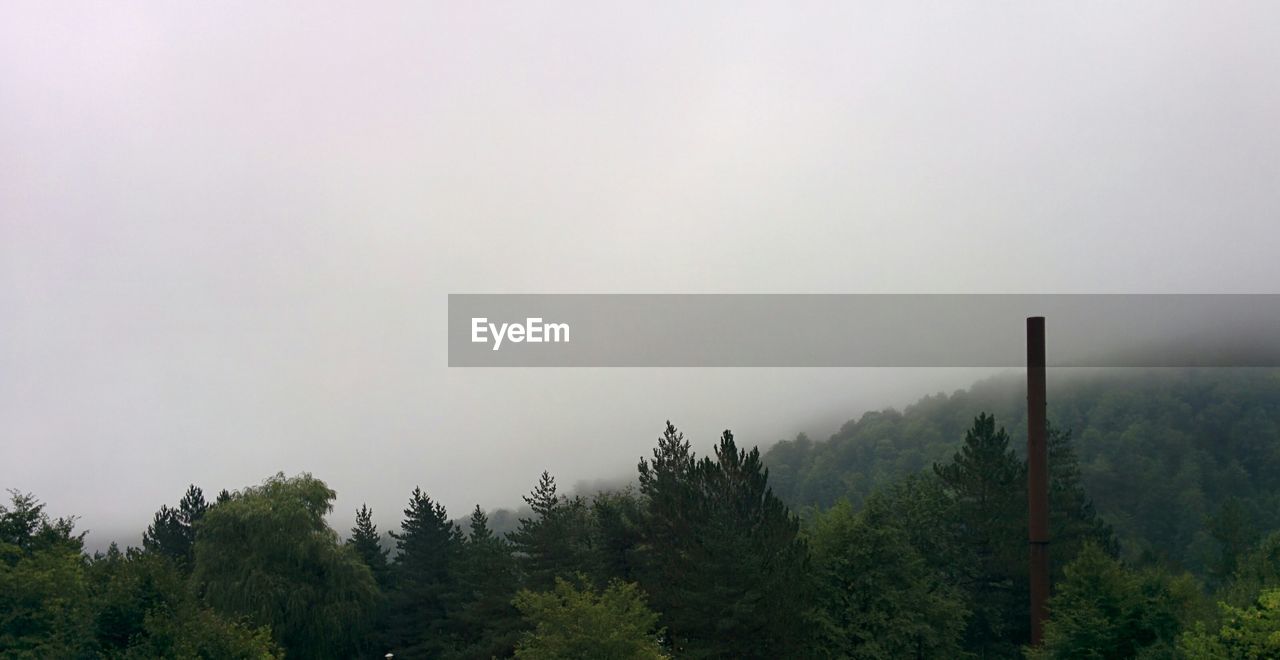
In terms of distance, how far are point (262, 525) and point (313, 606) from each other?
6485 millimetres

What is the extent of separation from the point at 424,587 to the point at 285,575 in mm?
10136

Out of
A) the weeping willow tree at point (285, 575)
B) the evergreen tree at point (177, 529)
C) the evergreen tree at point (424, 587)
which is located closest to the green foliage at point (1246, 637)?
the evergreen tree at point (424, 587)

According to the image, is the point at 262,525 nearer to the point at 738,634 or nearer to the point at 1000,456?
the point at 738,634

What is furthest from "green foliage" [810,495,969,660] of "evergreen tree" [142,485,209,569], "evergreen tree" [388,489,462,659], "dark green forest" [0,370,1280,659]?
"evergreen tree" [142,485,209,569]

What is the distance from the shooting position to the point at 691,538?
174 ft

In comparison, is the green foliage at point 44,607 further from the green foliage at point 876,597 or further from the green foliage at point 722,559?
the green foliage at point 876,597

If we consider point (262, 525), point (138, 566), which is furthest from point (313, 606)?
point (138, 566)

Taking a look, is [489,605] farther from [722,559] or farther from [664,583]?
[722,559]

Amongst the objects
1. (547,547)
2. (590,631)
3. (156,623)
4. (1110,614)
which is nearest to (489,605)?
(547,547)

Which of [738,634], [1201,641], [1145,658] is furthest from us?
[738,634]

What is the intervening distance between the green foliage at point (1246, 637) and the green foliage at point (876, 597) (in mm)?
17815

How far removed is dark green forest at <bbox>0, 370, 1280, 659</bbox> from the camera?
45.5 m

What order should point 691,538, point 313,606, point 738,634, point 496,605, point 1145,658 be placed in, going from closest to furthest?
point 1145,658, point 738,634, point 691,538, point 496,605, point 313,606

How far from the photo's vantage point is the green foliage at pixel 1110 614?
45.3 m
